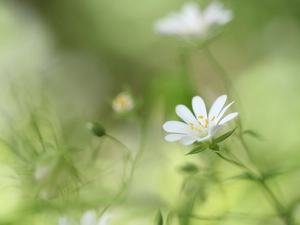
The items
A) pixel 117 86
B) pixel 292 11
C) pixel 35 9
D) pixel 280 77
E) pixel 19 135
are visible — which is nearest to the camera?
pixel 19 135

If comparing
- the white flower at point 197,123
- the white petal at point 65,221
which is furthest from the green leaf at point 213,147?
the white petal at point 65,221

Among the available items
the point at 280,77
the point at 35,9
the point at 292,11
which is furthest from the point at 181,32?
the point at 35,9

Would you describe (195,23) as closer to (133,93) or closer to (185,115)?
(185,115)

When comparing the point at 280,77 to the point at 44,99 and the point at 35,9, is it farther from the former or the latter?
the point at 35,9

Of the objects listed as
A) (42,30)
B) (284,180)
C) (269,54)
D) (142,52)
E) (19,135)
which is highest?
(42,30)

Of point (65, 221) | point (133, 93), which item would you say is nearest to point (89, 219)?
point (65, 221)

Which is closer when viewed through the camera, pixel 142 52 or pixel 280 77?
pixel 280 77
